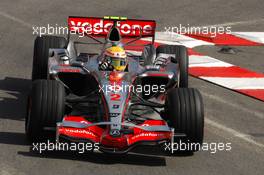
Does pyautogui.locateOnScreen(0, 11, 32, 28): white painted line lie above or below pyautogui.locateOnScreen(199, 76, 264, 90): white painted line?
above

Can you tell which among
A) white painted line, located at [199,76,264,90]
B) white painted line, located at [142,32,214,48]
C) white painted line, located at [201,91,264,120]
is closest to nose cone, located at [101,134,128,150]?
white painted line, located at [201,91,264,120]

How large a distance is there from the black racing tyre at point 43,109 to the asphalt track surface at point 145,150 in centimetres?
31

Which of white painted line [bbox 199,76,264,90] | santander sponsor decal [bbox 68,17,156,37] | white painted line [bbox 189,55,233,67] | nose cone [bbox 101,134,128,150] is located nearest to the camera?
nose cone [bbox 101,134,128,150]

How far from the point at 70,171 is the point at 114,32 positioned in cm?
393

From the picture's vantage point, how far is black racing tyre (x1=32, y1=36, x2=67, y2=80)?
1270 centimetres

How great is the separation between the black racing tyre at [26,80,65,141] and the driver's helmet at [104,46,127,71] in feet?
4.85

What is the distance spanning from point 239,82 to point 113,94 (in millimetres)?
4362

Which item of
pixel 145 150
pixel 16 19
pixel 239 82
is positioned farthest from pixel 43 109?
pixel 16 19

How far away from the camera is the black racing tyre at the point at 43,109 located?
9891 mm

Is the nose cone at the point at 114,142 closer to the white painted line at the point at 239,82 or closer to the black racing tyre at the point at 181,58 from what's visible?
the black racing tyre at the point at 181,58

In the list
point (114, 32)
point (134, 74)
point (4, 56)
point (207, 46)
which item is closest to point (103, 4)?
point (207, 46)

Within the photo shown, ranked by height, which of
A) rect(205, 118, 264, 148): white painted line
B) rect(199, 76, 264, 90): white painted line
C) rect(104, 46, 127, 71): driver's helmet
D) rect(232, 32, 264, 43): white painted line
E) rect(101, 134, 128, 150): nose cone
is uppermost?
rect(104, 46, 127, 71): driver's helmet

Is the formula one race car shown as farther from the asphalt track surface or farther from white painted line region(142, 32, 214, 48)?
white painted line region(142, 32, 214, 48)

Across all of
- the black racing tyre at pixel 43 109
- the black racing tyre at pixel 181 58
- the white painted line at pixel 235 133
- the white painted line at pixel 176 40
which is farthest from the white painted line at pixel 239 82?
the black racing tyre at pixel 43 109
